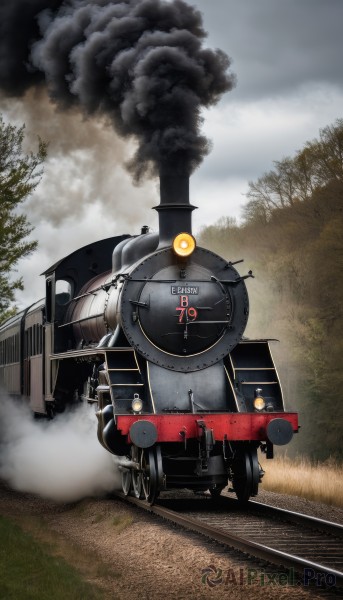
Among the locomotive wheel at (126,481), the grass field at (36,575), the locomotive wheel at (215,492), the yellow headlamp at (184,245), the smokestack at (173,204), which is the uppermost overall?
the smokestack at (173,204)

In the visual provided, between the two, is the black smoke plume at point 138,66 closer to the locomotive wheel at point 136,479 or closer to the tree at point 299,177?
the locomotive wheel at point 136,479

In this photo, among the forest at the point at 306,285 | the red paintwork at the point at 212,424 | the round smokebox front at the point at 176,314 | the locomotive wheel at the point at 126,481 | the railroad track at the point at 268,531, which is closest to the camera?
the railroad track at the point at 268,531

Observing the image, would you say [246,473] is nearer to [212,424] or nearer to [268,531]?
[212,424]

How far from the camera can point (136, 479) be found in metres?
10.3

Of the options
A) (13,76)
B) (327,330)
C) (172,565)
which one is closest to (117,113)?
(13,76)

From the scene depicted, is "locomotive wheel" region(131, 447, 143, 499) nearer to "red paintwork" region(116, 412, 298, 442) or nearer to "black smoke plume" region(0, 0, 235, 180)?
"red paintwork" region(116, 412, 298, 442)

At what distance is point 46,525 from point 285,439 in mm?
2968

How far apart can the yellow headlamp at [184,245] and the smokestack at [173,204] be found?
244mm

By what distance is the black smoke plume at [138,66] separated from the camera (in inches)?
415

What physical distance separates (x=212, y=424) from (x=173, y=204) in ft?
8.89

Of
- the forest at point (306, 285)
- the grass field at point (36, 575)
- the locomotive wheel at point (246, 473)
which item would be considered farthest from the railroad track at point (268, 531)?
the forest at point (306, 285)

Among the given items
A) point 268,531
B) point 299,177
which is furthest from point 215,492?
point 299,177

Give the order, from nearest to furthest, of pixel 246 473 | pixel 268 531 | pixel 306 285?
pixel 268 531 < pixel 246 473 < pixel 306 285

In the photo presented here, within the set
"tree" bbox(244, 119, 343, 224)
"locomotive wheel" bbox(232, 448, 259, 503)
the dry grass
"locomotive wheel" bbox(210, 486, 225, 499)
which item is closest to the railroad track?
"locomotive wheel" bbox(210, 486, 225, 499)
